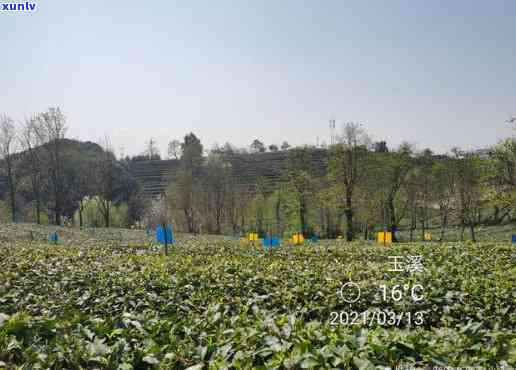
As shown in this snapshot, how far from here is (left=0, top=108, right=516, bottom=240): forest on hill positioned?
39.1 meters

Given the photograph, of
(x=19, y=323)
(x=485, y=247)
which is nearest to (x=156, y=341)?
(x=19, y=323)

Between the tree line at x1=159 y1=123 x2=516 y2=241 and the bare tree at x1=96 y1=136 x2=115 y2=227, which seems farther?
the bare tree at x1=96 y1=136 x2=115 y2=227

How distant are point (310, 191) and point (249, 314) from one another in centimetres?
4017

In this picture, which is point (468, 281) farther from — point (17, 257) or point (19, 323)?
point (17, 257)

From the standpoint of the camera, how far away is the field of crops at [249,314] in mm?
3863

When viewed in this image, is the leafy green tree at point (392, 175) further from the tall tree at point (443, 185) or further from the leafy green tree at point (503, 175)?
the leafy green tree at point (503, 175)

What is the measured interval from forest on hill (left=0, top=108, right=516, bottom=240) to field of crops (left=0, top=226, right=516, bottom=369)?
80.8 ft

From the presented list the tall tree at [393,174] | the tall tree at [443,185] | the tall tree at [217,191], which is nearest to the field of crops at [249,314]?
the tall tree at [393,174]

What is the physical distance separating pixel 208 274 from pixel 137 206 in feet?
213

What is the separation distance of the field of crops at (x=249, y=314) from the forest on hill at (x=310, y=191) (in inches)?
970

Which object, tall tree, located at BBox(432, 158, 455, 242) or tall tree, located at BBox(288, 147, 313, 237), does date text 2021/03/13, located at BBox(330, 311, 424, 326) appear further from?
tall tree, located at BBox(432, 158, 455, 242)

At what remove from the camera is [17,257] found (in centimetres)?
1177

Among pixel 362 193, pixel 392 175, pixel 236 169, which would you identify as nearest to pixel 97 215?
pixel 236 169

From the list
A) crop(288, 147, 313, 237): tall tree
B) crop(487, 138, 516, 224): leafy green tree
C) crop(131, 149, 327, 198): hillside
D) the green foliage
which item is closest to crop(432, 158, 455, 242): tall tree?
crop(487, 138, 516, 224): leafy green tree
